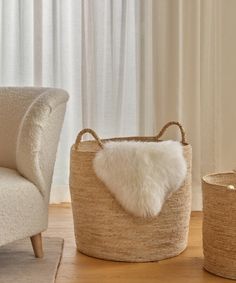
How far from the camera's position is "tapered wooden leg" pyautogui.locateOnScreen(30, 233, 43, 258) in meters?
2.39

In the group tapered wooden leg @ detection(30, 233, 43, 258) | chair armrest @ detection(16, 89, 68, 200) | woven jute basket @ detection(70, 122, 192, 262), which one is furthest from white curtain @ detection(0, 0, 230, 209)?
tapered wooden leg @ detection(30, 233, 43, 258)

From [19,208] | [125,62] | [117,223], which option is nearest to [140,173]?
[117,223]

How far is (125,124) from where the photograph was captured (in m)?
3.36

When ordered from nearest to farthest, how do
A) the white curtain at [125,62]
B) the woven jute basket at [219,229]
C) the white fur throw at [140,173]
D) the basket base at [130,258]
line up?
the woven jute basket at [219,229], the white fur throw at [140,173], the basket base at [130,258], the white curtain at [125,62]

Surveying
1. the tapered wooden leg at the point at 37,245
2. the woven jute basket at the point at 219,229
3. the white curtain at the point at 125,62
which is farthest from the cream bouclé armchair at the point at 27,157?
the white curtain at the point at 125,62

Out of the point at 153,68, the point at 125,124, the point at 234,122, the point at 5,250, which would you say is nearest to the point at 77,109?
the point at 125,124

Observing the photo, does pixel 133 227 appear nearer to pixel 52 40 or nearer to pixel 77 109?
pixel 77 109

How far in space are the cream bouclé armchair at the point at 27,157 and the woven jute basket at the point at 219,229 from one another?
0.64 metres

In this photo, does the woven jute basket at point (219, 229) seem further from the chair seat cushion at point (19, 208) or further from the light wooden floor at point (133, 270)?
the chair seat cushion at point (19, 208)

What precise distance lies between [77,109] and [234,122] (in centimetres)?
89

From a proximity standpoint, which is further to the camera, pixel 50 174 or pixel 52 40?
pixel 52 40

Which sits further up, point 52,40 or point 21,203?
point 52,40

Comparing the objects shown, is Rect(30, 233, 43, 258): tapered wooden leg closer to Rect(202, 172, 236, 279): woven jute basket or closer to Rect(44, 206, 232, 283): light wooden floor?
Rect(44, 206, 232, 283): light wooden floor

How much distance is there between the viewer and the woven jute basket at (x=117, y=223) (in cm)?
237
